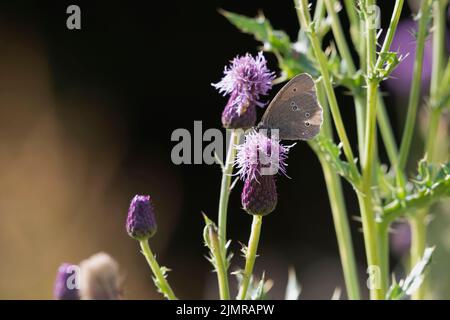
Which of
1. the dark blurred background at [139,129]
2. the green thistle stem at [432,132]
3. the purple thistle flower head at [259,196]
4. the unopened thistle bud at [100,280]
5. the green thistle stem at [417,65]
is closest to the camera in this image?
the purple thistle flower head at [259,196]

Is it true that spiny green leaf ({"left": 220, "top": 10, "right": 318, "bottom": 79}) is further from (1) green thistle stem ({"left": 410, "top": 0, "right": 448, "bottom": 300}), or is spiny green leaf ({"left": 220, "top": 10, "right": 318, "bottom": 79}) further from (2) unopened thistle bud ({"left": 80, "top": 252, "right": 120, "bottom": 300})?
(2) unopened thistle bud ({"left": 80, "top": 252, "right": 120, "bottom": 300})

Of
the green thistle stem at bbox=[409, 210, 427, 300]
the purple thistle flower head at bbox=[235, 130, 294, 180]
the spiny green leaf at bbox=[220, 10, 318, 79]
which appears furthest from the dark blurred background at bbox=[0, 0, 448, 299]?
the purple thistle flower head at bbox=[235, 130, 294, 180]

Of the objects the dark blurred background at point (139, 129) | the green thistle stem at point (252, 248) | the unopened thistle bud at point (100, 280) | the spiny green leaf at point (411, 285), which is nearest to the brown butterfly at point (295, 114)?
the green thistle stem at point (252, 248)

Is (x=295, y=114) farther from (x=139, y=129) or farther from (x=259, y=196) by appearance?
(x=139, y=129)

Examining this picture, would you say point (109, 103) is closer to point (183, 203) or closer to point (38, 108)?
point (38, 108)

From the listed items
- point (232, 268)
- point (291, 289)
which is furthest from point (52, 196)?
point (291, 289)

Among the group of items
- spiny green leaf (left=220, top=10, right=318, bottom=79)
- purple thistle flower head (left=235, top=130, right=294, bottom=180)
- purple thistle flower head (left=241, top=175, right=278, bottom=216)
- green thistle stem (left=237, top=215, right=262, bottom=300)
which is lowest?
green thistle stem (left=237, top=215, right=262, bottom=300)

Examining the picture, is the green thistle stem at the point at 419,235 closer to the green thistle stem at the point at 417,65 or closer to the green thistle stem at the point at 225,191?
the green thistle stem at the point at 417,65
